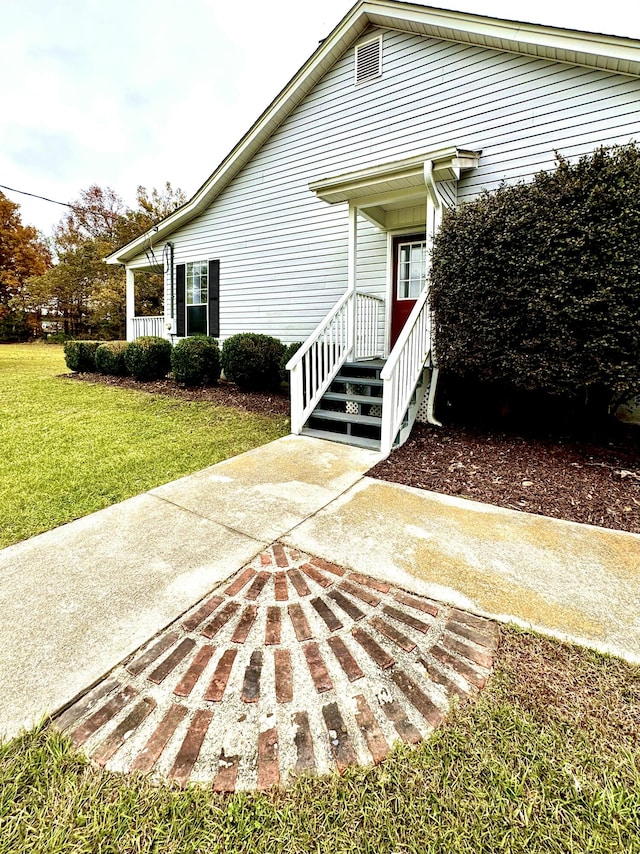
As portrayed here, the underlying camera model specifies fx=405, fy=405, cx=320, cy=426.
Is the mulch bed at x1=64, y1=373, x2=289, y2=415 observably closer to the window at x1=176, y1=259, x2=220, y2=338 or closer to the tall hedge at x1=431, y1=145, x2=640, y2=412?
the window at x1=176, y1=259, x2=220, y2=338

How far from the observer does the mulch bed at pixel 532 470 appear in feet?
11.8

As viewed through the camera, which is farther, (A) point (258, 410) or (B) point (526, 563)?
(A) point (258, 410)

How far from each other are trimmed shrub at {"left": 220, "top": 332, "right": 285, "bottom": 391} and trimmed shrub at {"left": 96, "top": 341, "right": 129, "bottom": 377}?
3639 mm

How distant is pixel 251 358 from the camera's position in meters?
7.91

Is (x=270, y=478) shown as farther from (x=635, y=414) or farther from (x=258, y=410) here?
(x=635, y=414)

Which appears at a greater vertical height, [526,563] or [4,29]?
[4,29]

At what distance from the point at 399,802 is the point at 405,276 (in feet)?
23.6

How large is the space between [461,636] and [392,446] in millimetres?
3097

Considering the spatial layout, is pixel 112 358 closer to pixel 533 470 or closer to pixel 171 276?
pixel 171 276

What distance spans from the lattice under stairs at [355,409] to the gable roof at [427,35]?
451 centimetres

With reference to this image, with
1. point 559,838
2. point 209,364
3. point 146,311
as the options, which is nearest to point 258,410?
point 209,364

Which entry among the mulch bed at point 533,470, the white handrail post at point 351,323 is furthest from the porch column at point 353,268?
the mulch bed at point 533,470

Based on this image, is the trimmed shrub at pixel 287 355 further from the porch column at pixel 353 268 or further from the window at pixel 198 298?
the window at pixel 198 298

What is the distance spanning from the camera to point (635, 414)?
19.4 ft
